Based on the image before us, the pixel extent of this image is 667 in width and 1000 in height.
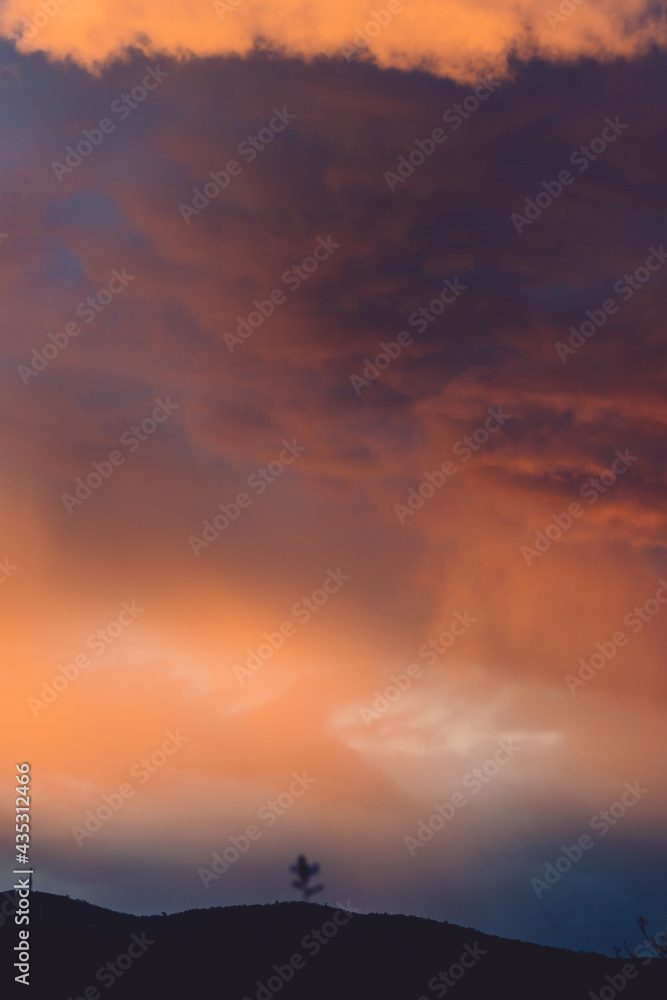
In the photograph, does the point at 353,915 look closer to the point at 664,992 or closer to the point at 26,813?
the point at 664,992

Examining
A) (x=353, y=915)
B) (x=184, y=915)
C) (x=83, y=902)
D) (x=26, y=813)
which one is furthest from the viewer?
(x=83, y=902)

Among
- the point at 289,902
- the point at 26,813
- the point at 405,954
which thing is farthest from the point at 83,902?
the point at 26,813

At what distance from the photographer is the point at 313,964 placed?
4234 cm

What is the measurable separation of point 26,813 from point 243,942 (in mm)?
14573

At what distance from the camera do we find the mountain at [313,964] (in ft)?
133

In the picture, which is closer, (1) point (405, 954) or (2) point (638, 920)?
(1) point (405, 954)

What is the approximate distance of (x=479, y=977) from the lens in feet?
140

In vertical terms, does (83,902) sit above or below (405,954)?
above

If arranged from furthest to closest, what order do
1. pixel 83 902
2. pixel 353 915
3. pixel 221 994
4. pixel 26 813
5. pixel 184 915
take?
pixel 83 902, pixel 184 915, pixel 353 915, pixel 221 994, pixel 26 813

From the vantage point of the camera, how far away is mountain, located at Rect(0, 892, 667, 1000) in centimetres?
4056

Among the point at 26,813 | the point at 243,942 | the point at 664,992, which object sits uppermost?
the point at 26,813

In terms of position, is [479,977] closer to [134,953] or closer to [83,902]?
[134,953]

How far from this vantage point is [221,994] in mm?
39875

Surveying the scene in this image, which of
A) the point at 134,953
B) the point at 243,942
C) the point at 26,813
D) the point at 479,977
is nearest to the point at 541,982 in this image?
the point at 479,977
